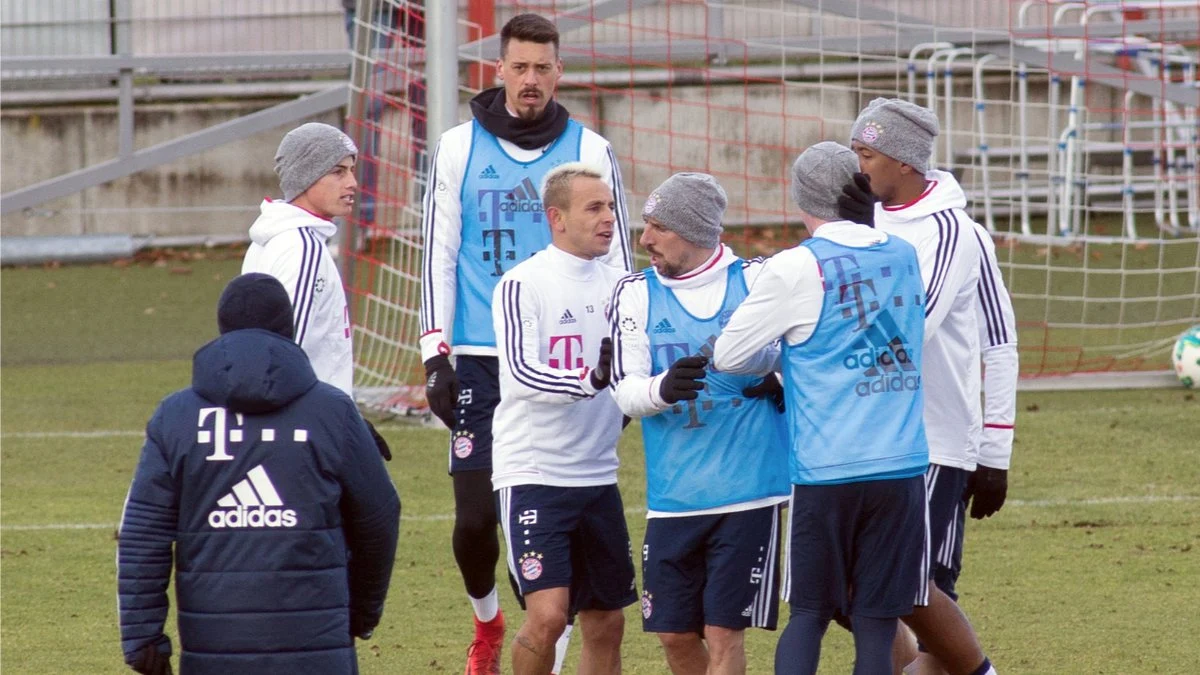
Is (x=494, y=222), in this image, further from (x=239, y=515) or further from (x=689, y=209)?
(x=239, y=515)

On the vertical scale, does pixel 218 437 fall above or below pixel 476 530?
above

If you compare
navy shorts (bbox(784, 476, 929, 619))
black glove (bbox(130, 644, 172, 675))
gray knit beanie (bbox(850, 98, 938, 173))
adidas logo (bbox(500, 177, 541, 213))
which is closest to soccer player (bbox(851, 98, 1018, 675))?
gray knit beanie (bbox(850, 98, 938, 173))

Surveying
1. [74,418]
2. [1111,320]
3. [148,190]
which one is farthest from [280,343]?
[148,190]

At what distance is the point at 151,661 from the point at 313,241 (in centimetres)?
166

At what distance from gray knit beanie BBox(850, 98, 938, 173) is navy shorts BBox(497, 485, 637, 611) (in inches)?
51.7

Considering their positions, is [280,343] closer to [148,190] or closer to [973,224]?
[973,224]

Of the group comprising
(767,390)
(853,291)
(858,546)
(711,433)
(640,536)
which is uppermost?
(853,291)

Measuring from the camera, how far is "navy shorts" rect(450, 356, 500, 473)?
595 cm

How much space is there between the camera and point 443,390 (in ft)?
19.0

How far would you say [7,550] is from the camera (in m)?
7.86

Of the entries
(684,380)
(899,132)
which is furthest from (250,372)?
(899,132)

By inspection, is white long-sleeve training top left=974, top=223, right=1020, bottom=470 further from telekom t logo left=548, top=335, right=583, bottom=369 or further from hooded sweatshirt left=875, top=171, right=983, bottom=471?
telekom t logo left=548, top=335, right=583, bottom=369

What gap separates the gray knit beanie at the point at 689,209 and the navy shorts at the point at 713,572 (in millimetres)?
786

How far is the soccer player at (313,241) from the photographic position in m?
5.23
